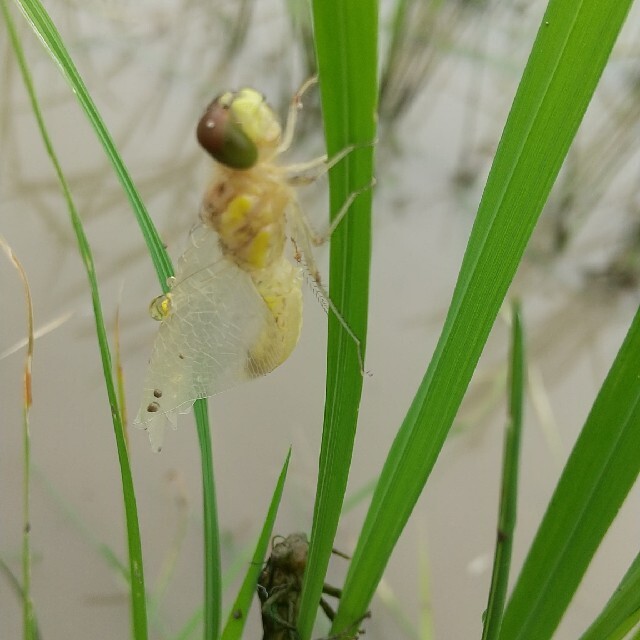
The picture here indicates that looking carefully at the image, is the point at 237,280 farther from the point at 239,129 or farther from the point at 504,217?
the point at 504,217

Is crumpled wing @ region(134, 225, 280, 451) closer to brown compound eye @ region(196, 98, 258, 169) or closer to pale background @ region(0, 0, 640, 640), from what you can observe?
brown compound eye @ region(196, 98, 258, 169)

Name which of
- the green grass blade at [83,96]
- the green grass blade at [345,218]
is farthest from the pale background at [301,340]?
the green grass blade at [345,218]

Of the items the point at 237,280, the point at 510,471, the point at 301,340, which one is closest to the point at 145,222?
the point at 237,280

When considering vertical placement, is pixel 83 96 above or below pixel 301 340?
below

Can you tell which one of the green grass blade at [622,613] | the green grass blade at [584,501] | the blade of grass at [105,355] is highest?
the blade of grass at [105,355]

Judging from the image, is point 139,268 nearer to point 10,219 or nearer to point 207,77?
point 10,219

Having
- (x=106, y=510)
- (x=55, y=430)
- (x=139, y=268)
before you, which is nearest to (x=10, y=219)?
(x=139, y=268)

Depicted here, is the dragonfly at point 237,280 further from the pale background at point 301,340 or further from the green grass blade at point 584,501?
the pale background at point 301,340
